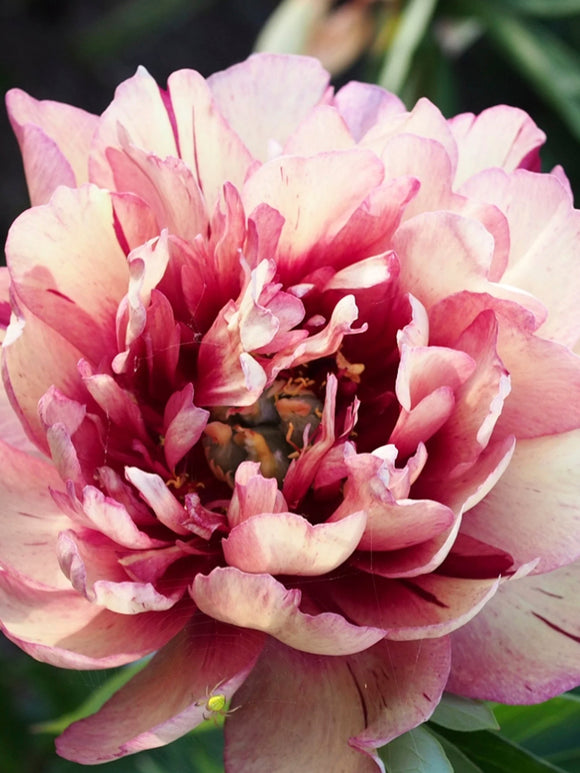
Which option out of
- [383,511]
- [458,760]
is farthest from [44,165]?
[458,760]

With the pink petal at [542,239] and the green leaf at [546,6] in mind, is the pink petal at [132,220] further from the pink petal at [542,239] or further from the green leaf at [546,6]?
the green leaf at [546,6]

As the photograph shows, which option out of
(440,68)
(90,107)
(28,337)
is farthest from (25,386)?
(90,107)

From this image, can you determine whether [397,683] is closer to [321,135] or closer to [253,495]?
[253,495]

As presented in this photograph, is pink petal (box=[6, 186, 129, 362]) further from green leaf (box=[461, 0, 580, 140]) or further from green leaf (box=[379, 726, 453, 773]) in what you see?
green leaf (box=[461, 0, 580, 140])

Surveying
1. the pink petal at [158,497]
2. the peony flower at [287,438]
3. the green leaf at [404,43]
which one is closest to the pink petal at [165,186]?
the peony flower at [287,438]

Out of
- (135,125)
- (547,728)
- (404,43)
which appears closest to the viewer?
(135,125)

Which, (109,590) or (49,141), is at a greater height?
(49,141)

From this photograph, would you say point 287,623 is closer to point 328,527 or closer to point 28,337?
point 328,527

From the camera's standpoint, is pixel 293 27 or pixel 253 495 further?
pixel 293 27
